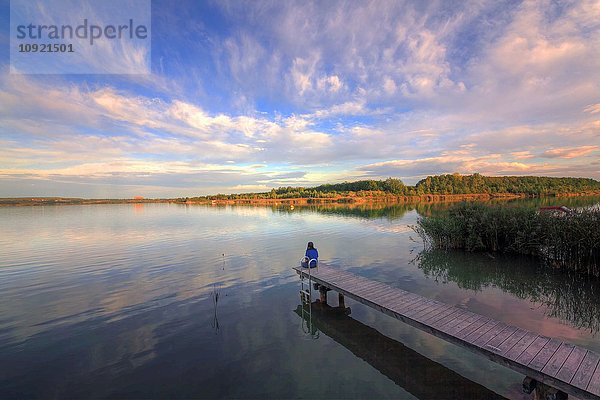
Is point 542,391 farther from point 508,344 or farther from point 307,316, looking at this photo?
point 307,316

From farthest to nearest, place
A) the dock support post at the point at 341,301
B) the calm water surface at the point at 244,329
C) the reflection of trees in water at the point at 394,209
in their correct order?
the reflection of trees in water at the point at 394,209 < the dock support post at the point at 341,301 < the calm water surface at the point at 244,329

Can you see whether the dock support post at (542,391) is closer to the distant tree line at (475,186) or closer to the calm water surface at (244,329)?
the calm water surface at (244,329)

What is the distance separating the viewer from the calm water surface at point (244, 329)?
6.85 meters

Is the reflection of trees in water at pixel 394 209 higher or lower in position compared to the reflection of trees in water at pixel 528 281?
higher

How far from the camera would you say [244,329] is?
31.7ft

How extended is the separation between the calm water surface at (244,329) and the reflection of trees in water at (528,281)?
0.08m

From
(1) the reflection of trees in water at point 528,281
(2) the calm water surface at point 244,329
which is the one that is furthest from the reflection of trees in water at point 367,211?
(2) the calm water surface at point 244,329

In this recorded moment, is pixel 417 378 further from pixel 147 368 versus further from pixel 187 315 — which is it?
pixel 187 315

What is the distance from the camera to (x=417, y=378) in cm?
702

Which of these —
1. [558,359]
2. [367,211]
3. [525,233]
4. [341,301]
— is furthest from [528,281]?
[367,211]

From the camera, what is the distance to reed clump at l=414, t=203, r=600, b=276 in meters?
14.4

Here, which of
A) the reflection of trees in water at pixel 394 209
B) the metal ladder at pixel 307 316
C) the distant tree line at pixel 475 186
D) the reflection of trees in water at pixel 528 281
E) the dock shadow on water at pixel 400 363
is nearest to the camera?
the dock shadow on water at pixel 400 363

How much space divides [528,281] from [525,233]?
209 inches

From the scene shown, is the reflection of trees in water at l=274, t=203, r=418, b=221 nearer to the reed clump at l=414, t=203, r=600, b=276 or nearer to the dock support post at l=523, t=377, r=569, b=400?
the reed clump at l=414, t=203, r=600, b=276
